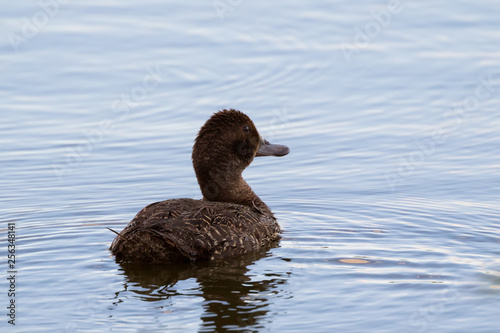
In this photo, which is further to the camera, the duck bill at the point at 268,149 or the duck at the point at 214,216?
the duck bill at the point at 268,149

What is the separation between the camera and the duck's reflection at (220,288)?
26.9 feet

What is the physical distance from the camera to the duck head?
11.1 metres

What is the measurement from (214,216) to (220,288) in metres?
1.11

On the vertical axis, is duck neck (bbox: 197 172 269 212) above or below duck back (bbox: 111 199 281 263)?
above

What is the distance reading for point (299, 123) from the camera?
Answer: 1505cm

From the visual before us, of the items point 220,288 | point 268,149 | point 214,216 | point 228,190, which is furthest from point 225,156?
point 220,288

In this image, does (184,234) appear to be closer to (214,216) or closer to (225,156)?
(214,216)

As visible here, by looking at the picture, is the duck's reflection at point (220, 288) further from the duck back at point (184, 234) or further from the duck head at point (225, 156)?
the duck head at point (225, 156)

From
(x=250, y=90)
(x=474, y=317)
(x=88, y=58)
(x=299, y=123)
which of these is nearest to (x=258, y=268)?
(x=474, y=317)

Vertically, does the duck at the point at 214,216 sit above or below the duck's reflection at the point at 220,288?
above

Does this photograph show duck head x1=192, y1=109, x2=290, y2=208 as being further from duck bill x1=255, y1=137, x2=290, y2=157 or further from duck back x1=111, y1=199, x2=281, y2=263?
duck back x1=111, y1=199, x2=281, y2=263

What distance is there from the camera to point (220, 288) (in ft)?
29.8

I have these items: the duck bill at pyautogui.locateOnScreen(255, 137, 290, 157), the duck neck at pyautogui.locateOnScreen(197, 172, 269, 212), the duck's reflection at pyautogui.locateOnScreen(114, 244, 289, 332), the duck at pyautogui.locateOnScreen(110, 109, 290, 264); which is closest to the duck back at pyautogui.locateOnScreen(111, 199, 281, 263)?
the duck at pyautogui.locateOnScreen(110, 109, 290, 264)

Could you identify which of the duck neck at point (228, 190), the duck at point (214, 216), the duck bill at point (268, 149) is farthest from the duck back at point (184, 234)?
the duck bill at point (268, 149)
